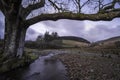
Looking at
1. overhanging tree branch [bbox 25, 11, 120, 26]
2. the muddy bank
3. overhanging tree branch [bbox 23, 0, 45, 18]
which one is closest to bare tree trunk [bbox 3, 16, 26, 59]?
overhanging tree branch [bbox 25, 11, 120, 26]

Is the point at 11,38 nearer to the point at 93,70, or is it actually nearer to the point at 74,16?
the point at 74,16

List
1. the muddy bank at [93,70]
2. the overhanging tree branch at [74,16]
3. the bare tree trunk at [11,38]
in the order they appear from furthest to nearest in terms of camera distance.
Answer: the bare tree trunk at [11,38]
the overhanging tree branch at [74,16]
the muddy bank at [93,70]

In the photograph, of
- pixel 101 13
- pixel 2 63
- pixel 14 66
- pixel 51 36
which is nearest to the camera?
pixel 101 13

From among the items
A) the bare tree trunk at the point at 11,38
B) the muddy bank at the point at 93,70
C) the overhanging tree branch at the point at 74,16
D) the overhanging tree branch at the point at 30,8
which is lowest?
the muddy bank at the point at 93,70

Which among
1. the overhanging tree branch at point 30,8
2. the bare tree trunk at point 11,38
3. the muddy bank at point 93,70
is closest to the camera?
the muddy bank at point 93,70

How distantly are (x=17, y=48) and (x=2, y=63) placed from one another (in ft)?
7.97

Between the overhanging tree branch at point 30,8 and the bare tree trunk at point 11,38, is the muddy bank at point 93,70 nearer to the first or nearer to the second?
the bare tree trunk at point 11,38

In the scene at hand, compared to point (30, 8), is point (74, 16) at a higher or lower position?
lower

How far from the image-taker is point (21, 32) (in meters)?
17.0

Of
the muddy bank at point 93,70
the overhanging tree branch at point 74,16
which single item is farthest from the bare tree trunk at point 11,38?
the muddy bank at point 93,70

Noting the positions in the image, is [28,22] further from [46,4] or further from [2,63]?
[2,63]

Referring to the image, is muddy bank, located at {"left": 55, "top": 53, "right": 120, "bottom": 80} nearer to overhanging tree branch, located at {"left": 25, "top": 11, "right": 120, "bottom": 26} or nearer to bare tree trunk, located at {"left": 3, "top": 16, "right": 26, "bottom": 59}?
overhanging tree branch, located at {"left": 25, "top": 11, "right": 120, "bottom": 26}

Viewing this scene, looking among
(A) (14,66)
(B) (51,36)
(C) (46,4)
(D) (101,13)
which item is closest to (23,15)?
(C) (46,4)

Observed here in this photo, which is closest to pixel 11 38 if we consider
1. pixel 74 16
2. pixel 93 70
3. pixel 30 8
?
pixel 30 8
